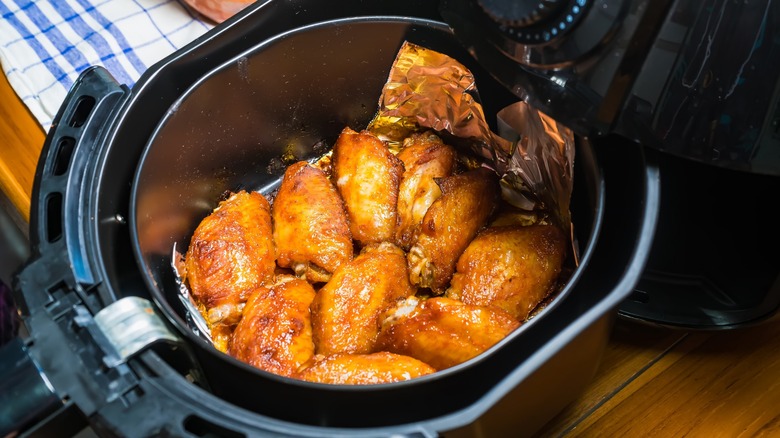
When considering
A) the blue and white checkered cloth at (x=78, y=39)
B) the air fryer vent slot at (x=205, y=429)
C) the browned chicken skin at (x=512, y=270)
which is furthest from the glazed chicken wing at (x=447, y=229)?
the blue and white checkered cloth at (x=78, y=39)

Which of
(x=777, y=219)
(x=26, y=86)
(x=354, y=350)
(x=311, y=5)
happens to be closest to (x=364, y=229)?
(x=354, y=350)

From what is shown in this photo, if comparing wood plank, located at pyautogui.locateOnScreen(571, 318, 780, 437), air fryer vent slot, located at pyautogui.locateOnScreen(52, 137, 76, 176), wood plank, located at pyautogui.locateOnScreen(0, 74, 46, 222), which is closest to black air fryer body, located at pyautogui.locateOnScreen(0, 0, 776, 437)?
air fryer vent slot, located at pyautogui.locateOnScreen(52, 137, 76, 176)

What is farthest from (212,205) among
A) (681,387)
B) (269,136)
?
(681,387)

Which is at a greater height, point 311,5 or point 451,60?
point 311,5

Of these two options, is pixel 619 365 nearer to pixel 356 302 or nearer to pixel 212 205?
pixel 356 302

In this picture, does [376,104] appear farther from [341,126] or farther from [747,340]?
[747,340]

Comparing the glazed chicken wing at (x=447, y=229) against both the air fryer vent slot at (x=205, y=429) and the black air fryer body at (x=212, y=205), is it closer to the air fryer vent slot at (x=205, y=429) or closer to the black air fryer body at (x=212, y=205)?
the black air fryer body at (x=212, y=205)
